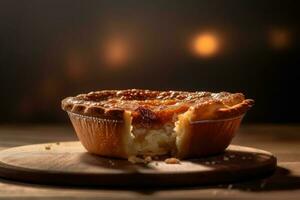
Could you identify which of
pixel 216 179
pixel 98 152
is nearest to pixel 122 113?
pixel 98 152

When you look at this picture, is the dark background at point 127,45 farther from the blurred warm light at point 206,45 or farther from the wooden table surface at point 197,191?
the wooden table surface at point 197,191

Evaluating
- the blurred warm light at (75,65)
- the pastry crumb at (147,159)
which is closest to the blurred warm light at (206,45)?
the blurred warm light at (75,65)

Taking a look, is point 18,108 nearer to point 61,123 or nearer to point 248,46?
point 61,123

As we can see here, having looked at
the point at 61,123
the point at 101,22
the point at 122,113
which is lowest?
the point at 61,123

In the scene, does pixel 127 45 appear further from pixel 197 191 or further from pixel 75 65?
pixel 197 191

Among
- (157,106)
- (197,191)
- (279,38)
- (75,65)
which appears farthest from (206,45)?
(197,191)

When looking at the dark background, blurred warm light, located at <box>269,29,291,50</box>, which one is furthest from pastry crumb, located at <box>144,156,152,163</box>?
blurred warm light, located at <box>269,29,291,50</box>
